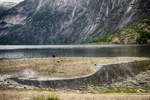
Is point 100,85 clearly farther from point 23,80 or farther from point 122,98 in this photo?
point 23,80

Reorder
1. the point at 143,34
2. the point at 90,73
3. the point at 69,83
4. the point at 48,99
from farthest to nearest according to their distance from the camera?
1. the point at 143,34
2. the point at 90,73
3. the point at 69,83
4. the point at 48,99

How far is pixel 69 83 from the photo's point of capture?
93.1 ft

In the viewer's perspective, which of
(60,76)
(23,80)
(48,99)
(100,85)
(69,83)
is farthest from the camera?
(60,76)

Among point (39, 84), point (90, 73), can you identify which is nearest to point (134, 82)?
point (90, 73)

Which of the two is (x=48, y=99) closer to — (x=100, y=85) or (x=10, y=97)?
(x=10, y=97)

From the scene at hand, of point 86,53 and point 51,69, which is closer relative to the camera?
point 51,69

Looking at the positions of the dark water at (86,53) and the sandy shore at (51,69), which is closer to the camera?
the sandy shore at (51,69)

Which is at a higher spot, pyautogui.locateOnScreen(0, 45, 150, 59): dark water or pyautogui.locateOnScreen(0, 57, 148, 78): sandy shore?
pyautogui.locateOnScreen(0, 57, 148, 78): sandy shore

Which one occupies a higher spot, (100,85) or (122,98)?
(122,98)

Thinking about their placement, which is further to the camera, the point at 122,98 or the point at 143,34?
the point at 143,34

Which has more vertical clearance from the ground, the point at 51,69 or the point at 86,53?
the point at 51,69

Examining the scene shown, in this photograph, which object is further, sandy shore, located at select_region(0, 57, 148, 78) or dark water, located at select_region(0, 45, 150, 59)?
dark water, located at select_region(0, 45, 150, 59)

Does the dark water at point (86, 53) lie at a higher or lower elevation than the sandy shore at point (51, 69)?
lower

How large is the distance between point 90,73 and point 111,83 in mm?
8896
